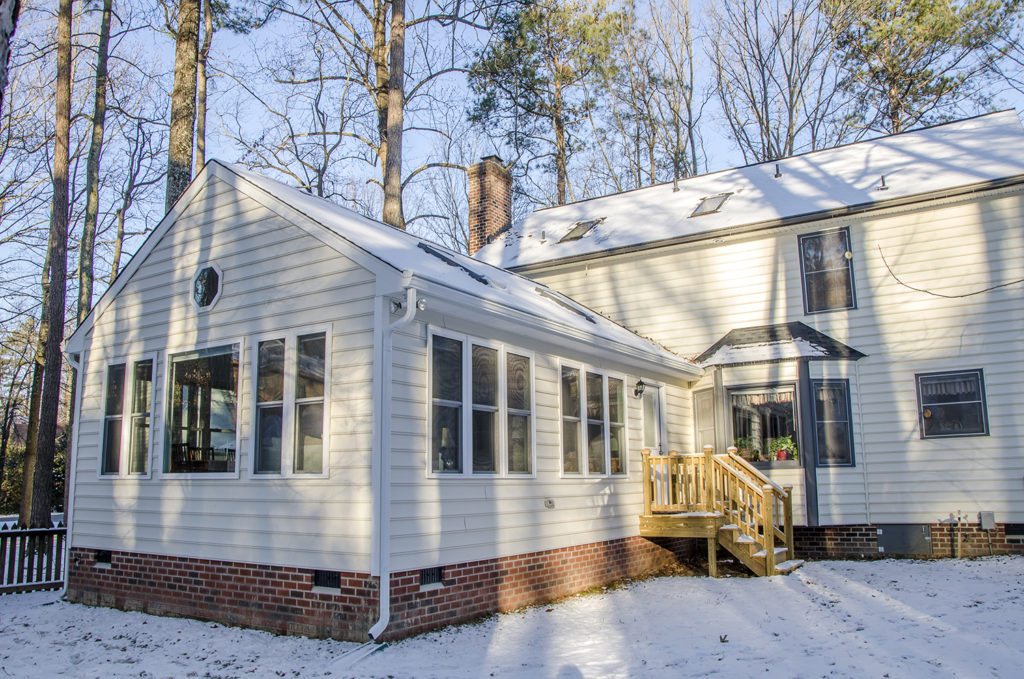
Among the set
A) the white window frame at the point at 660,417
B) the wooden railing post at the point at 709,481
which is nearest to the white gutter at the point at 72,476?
the white window frame at the point at 660,417

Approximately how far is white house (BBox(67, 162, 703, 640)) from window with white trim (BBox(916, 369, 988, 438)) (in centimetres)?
512

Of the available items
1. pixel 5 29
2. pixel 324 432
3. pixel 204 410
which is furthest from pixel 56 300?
pixel 5 29

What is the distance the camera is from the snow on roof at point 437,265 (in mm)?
7715

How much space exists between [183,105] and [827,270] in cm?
1092

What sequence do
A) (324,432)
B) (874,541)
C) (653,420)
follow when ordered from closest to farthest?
(324,432), (874,541), (653,420)

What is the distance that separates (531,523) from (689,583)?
8.12 ft

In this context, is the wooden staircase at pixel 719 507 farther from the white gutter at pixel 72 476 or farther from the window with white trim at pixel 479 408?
the white gutter at pixel 72 476

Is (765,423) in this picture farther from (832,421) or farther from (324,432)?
(324,432)

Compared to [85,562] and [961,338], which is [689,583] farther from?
[85,562]

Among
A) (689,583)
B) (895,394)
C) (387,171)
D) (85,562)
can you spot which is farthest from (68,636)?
(895,394)

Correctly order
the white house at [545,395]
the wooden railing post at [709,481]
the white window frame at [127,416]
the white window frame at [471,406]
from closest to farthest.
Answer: the white house at [545,395], the white window frame at [471,406], the white window frame at [127,416], the wooden railing post at [709,481]

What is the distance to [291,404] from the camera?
768cm

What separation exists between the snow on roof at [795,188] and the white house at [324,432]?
5.00 m

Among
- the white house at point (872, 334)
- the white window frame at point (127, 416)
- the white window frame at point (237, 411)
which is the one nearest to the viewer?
the white window frame at point (237, 411)
